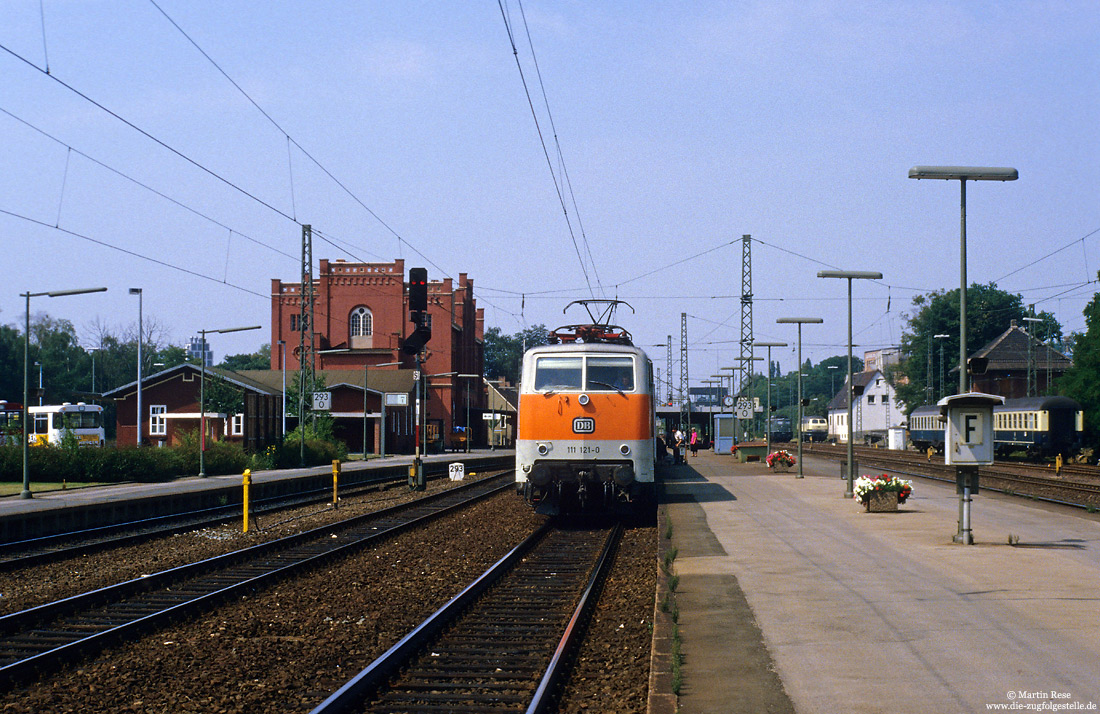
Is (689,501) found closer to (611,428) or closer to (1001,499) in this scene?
(611,428)

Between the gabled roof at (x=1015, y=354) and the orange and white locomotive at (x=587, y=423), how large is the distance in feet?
199

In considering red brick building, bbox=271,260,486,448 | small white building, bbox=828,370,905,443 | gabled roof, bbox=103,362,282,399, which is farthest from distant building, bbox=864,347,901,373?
gabled roof, bbox=103,362,282,399

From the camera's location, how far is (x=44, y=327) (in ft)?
321

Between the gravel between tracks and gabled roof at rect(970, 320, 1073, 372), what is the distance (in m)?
66.7

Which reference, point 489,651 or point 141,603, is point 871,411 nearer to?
point 141,603

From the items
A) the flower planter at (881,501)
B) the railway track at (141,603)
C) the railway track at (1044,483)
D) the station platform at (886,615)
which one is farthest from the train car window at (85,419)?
the flower planter at (881,501)

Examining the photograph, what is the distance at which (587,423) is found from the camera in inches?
669

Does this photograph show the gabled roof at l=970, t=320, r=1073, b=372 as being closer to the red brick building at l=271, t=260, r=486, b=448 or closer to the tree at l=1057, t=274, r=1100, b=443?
the tree at l=1057, t=274, r=1100, b=443

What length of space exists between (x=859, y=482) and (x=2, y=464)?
25890 millimetres

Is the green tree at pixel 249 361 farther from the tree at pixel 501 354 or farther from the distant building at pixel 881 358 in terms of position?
the distant building at pixel 881 358

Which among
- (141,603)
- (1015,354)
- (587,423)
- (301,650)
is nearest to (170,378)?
(587,423)

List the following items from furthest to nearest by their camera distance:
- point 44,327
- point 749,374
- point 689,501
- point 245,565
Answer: point 44,327 → point 749,374 → point 689,501 → point 245,565

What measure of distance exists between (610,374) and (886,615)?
9.41 meters

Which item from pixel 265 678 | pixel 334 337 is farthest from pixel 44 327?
pixel 265 678
